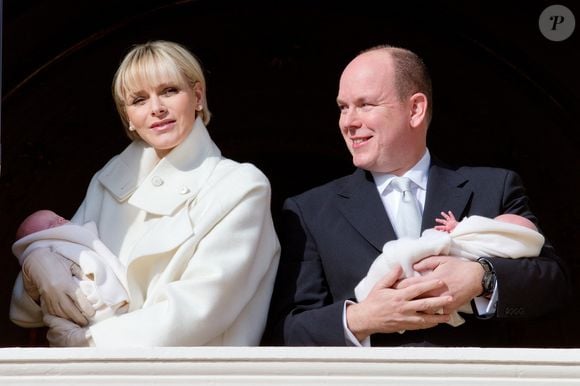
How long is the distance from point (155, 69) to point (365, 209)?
2.45ft

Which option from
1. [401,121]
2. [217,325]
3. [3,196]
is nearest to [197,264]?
[217,325]

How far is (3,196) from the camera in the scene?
7633 millimetres

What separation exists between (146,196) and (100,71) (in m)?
2.21

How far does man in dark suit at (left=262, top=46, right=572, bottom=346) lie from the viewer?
17.0ft

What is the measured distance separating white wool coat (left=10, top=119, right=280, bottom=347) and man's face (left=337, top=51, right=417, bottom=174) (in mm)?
305

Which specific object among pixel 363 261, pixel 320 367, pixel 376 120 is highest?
pixel 376 120

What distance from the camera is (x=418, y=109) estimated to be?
5.59 metres

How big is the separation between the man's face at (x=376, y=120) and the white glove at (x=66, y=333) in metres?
0.95

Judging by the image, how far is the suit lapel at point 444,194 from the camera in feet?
17.8

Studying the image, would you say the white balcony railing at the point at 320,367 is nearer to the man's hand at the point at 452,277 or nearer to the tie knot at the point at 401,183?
the man's hand at the point at 452,277

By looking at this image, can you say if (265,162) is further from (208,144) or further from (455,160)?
(208,144)
